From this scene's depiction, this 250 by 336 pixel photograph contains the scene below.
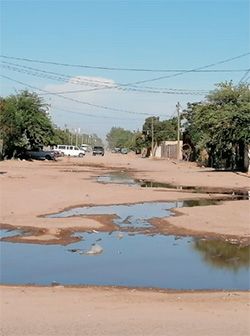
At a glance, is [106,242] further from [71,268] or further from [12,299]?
[12,299]

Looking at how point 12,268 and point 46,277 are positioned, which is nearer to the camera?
point 46,277

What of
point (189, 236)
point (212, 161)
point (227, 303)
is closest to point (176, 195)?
point (189, 236)

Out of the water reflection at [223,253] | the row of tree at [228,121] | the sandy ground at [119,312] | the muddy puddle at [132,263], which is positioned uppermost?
the row of tree at [228,121]

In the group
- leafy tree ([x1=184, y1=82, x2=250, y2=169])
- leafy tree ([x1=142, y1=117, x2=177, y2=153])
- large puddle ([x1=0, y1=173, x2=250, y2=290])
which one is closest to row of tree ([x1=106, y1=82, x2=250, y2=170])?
leafy tree ([x1=184, y1=82, x2=250, y2=169])

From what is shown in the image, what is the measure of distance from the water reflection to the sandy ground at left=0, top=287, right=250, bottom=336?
2.69 metres

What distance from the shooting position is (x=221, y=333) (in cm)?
666

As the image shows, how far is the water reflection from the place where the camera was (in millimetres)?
11870

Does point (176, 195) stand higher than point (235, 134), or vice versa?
point (235, 134)

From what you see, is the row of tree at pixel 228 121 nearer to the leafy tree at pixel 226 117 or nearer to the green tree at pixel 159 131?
the leafy tree at pixel 226 117

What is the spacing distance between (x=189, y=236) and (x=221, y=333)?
8.63 m

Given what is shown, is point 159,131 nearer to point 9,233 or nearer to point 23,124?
point 23,124

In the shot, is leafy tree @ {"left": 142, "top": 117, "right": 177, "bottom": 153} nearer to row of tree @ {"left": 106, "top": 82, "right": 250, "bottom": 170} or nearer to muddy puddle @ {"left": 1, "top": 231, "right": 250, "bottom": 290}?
row of tree @ {"left": 106, "top": 82, "right": 250, "bottom": 170}

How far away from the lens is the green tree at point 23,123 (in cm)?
6438

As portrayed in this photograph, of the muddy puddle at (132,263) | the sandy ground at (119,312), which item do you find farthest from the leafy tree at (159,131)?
the sandy ground at (119,312)
